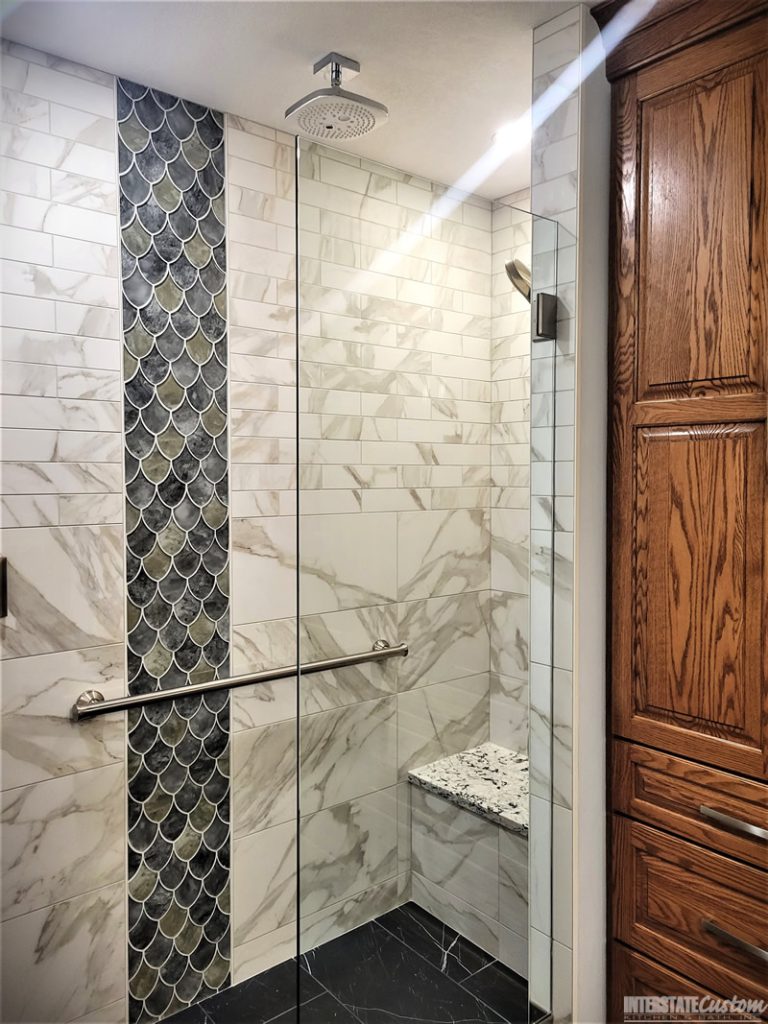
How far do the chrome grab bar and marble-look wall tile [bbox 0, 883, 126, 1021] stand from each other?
0.46m

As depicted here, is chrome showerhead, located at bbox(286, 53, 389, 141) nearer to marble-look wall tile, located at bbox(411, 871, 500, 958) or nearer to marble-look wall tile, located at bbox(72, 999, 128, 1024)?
marble-look wall tile, located at bbox(411, 871, 500, 958)

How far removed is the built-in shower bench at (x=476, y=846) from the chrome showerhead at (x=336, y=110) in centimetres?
152

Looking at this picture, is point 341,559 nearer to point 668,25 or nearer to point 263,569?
point 263,569

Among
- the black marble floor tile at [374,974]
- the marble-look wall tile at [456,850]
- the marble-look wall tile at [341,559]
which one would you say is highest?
the marble-look wall tile at [341,559]

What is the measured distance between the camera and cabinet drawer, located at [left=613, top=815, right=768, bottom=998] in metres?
1.34

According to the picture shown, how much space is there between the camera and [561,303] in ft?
5.05

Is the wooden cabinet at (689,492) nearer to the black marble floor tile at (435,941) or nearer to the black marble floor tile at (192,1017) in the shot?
the black marble floor tile at (435,941)

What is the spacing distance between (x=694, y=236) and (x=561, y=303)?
0.92 ft

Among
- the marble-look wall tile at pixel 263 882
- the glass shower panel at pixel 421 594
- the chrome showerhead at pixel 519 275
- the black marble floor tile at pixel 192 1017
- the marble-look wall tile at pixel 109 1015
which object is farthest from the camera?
the marble-look wall tile at pixel 263 882

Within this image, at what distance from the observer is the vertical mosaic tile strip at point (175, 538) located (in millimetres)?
1854

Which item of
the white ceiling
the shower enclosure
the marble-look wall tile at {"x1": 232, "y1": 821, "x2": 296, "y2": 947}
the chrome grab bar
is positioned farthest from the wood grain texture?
the marble-look wall tile at {"x1": 232, "y1": 821, "x2": 296, "y2": 947}

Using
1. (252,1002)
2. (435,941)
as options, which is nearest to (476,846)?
(435,941)

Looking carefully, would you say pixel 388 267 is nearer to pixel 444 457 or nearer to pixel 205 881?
pixel 444 457

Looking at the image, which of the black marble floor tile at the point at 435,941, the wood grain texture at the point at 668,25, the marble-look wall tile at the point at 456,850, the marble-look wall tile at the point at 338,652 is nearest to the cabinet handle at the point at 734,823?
the marble-look wall tile at the point at 456,850
